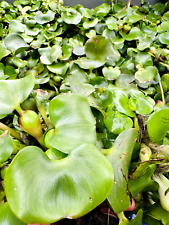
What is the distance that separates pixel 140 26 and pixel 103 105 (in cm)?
65

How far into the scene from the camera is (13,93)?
51 cm

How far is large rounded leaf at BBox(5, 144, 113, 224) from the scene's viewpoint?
1.05ft

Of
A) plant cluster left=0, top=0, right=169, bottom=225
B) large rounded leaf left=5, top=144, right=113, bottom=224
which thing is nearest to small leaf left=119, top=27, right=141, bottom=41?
plant cluster left=0, top=0, right=169, bottom=225


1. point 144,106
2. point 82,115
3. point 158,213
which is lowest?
point 158,213

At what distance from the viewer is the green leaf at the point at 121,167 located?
41 centimetres

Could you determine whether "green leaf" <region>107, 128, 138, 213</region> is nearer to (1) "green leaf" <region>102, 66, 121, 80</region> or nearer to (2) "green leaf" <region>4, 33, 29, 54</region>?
(1) "green leaf" <region>102, 66, 121, 80</region>

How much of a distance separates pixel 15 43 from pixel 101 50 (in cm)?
42

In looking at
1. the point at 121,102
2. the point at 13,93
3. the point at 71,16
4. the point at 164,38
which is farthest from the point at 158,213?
the point at 71,16

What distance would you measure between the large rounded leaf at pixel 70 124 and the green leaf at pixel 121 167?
0.07 meters

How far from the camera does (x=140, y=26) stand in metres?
1.03

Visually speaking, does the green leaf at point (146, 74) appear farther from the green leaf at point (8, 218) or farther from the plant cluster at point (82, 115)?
the green leaf at point (8, 218)

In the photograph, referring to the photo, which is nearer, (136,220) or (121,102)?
(136,220)

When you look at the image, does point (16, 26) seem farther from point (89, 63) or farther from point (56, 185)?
point (56, 185)

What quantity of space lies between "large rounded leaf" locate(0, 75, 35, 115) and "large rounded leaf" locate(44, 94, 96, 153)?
10cm
